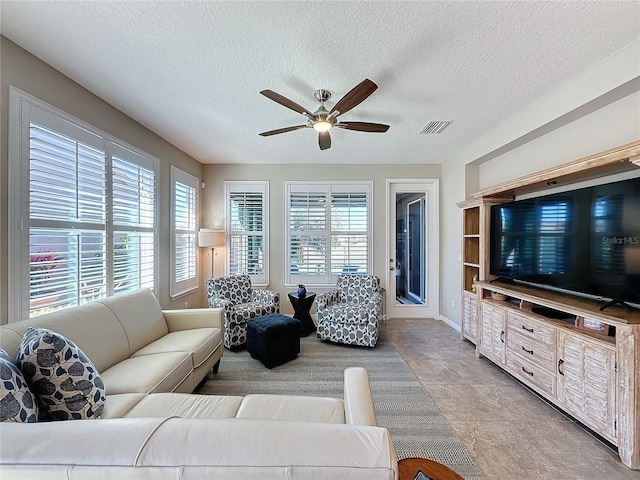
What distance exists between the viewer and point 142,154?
123 inches

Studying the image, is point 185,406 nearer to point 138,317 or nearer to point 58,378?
point 58,378

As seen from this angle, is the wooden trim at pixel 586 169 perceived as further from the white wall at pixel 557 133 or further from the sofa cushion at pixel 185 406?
the sofa cushion at pixel 185 406

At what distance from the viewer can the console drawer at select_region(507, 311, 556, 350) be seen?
2160 mm

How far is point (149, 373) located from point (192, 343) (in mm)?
515

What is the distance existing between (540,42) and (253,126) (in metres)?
2.66

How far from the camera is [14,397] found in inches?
45.6

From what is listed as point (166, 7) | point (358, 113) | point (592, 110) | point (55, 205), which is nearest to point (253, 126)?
point (358, 113)

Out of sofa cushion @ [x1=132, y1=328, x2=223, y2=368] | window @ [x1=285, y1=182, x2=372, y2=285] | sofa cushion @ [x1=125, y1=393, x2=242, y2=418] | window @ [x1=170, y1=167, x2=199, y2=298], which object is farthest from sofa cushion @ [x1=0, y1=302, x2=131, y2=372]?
window @ [x1=285, y1=182, x2=372, y2=285]

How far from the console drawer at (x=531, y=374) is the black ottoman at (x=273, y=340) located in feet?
7.33

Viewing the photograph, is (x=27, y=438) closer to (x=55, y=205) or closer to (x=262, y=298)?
(x=55, y=205)

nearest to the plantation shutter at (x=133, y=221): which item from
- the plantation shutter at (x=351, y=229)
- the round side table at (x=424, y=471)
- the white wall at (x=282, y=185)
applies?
the white wall at (x=282, y=185)

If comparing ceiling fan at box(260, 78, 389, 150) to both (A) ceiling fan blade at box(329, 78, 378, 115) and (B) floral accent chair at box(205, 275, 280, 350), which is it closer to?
(A) ceiling fan blade at box(329, 78, 378, 115)

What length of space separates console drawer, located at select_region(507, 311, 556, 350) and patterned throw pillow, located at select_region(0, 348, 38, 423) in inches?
133

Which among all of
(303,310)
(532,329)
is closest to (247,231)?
(303,310)
